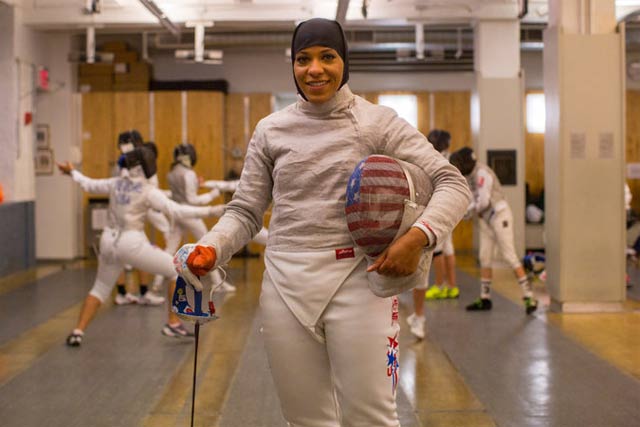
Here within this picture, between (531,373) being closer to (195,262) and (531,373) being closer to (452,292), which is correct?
(452,292)

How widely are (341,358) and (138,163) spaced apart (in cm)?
446

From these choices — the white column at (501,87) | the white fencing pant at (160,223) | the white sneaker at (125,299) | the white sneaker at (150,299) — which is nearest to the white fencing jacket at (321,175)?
the white sneaker at (150,299)

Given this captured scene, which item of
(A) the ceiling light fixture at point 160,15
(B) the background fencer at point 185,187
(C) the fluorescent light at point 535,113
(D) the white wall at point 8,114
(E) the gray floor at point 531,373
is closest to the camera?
(E) the gray floor at point 531,373

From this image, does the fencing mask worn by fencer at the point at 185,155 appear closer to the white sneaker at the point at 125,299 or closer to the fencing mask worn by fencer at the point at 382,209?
the white sneaker at the point at 125,299

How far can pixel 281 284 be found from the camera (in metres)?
2.07

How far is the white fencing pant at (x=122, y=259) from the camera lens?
19.1 feet

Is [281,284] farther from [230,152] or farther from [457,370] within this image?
[230,152]

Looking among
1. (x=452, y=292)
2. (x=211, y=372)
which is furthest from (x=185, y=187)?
(x=211, y=372)

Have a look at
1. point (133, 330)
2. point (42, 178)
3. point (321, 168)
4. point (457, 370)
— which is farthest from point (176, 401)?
point (42, 178)

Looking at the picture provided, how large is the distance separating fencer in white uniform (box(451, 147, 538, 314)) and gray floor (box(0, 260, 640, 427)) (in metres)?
0.24

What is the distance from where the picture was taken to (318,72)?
6.73 feet

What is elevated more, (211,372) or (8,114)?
→ (8,114)

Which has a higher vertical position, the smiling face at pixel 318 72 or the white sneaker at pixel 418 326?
the smiling face at pixel 318 72

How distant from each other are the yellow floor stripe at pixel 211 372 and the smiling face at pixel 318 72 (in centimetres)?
234
